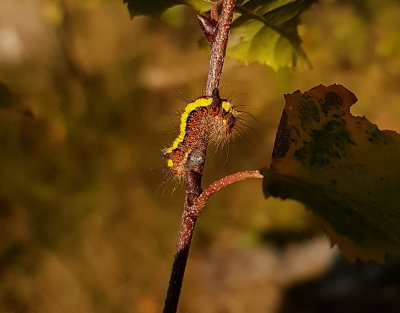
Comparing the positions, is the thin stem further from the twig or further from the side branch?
the side branch

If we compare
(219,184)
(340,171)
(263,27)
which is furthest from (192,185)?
(263,27)

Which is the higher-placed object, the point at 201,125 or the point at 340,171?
the point at 201,125

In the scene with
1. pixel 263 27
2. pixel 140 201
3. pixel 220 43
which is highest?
pixel 140 201

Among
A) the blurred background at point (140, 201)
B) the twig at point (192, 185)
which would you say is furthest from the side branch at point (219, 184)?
the blurred background at point (140, 201)

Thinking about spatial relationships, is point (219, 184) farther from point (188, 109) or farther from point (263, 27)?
point (263, 27)

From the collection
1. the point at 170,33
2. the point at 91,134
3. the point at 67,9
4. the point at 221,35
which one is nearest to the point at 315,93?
the point at 221,35
